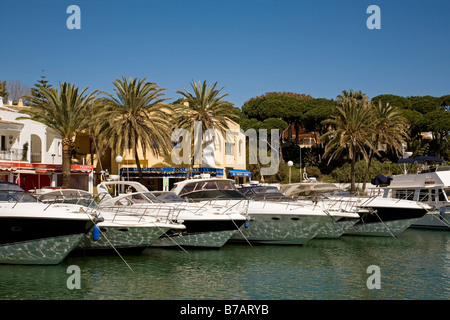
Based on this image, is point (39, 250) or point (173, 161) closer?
point (39, 250)

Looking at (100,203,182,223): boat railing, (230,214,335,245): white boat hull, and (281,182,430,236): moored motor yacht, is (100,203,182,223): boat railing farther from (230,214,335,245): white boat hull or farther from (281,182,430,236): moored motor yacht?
(281,182,430,236): moored motor yacht

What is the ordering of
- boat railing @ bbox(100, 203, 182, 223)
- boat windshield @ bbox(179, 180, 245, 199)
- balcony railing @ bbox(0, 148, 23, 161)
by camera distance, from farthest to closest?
balcony railing @ bbox(0, 148, 23, 161)
boat windshield @ bbox(179, 180, 245, 199)
boat railing @ bbox(100, 203, 182, 223)

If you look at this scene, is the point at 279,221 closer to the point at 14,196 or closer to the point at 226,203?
the point at 226,203

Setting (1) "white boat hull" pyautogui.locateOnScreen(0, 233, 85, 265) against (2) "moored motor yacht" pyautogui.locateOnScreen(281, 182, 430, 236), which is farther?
(2) "moored motor yacht" pyautogui.locateOnScreen(281, 182, 430, 236)

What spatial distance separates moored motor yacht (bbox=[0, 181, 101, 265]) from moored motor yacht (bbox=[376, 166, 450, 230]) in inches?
780

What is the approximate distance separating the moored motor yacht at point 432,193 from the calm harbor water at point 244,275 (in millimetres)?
8324

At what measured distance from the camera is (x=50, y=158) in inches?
1962

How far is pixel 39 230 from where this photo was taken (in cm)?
1548

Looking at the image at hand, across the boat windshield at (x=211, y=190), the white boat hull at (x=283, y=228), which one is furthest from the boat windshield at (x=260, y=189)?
the white boat hull at (x=283, y=228)

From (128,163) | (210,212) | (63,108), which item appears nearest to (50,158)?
(128,163)

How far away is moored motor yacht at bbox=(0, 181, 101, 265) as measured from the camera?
1536 cm

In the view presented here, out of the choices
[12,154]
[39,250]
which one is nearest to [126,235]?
[39,250]

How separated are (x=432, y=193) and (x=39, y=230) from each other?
22.9 metres

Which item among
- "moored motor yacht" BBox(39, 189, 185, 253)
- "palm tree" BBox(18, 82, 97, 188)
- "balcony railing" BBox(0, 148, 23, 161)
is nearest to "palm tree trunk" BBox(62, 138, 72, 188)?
"palm tree" BBox(18, 82, 97, 188)
